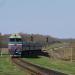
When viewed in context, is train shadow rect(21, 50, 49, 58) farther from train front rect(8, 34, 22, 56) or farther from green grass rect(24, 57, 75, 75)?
green grass rect(24, 57, 75, 75)

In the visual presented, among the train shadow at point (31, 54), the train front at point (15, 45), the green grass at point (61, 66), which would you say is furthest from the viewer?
the train shadow at point (31, 54)

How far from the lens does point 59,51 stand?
71.8 m

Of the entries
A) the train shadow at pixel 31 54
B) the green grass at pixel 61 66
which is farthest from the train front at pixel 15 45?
the green grass at pixel 61 66

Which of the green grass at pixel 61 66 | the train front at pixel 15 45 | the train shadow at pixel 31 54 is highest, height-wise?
the train front at pixel 15 45

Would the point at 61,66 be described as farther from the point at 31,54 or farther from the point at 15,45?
the point at 31,54

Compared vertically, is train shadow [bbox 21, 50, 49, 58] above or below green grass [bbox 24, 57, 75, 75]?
above

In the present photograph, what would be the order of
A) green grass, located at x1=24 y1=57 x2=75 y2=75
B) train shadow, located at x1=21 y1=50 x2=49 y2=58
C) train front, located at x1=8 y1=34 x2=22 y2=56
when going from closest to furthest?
1. green grass, located at x1=24 y1=57 x2=75 y2=75
2. train front, located at x1=8 y1=34 x2=22 y2=56
3. train shadow, located at x1=21 y1=50 x2=49 y2=58

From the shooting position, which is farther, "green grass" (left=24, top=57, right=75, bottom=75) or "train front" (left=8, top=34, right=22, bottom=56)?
"train front" (left=8, top=34, right=22, bottom=56)

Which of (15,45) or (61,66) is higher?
(15,45)

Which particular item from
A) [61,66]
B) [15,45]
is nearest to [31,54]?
[15,45]

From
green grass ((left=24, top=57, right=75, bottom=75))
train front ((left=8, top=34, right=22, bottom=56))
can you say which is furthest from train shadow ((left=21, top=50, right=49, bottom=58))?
green grass ((left=24, top=57, right=75, bottom=75))

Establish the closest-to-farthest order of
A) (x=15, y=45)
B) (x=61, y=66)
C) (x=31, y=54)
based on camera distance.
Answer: (x=61, y=66) → (x=15, y=45) → (x=31, y=54)

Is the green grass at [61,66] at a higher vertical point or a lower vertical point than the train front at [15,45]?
lower

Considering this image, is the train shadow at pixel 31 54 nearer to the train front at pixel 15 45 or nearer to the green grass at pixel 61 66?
the train front at pixel 15 45
